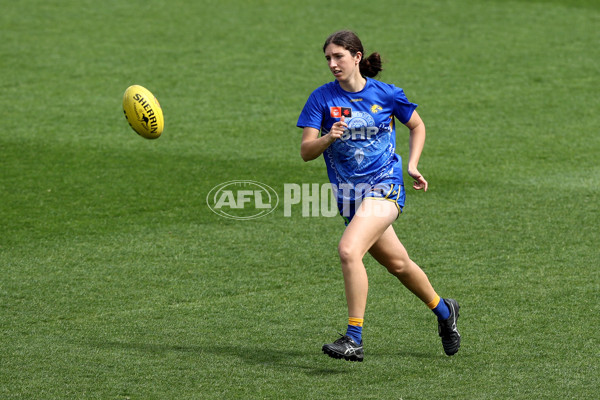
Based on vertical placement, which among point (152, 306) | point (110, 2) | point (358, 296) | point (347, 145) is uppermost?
point (110, 2)

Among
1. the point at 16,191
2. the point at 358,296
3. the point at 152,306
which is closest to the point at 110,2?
the point at 16,191

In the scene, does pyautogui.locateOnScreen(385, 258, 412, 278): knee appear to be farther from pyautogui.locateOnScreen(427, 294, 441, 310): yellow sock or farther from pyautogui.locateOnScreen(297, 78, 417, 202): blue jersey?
pyautogui.locateOnScreen(297, 78, 417, 202): blue jersey

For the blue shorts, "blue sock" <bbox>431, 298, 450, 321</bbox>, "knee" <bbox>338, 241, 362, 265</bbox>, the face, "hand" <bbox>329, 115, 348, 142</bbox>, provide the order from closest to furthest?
"hand" <bbox>329, 115, 348, 142</bbox>
"knee" <bbox>338, 241, 362, 265</bbox>
the face
the blue shorts
"blue sock" <bbox>431, 298, 450, 321</bbox>

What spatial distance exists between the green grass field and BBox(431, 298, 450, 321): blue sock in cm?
23

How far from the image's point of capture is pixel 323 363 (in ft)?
18.6

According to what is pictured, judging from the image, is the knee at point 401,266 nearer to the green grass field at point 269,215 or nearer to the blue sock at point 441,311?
the blue sock at point 441,311

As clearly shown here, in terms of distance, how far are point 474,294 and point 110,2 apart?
549 inches

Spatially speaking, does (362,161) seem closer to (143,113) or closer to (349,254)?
(349,254)

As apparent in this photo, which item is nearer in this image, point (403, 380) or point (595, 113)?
point (403, 380)

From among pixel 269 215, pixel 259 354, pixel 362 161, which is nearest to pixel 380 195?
pixel 362 161

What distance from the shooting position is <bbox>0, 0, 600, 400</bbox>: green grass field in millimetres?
5613

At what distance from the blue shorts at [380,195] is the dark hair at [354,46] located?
71cm

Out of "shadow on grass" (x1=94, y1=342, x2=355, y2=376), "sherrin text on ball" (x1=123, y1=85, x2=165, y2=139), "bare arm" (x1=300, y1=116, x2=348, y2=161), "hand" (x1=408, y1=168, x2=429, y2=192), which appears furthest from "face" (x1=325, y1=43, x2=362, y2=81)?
"sherrin text on ball" (x1=123, y1=85, x2=165, y2=139)

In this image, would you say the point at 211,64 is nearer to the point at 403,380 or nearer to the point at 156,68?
the point at 156,68
